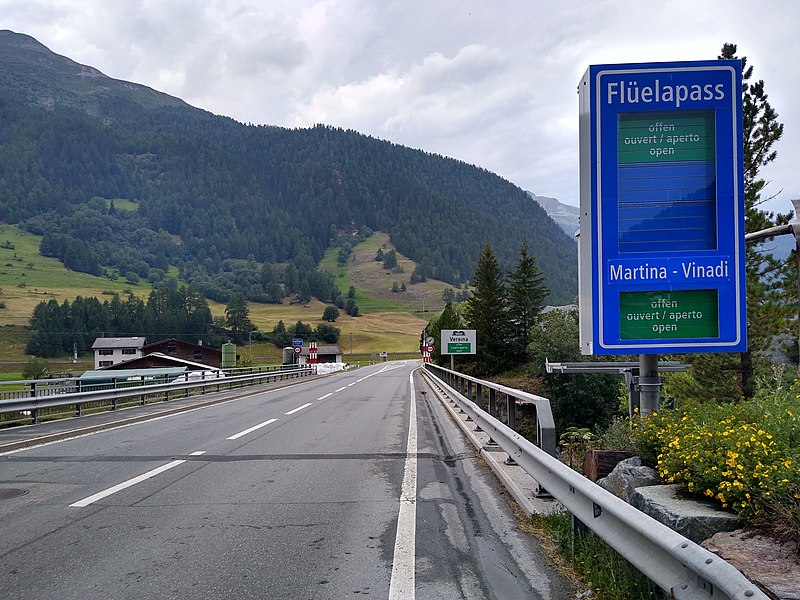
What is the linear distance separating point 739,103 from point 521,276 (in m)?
57.6

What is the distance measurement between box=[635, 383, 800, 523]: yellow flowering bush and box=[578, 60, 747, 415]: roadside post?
1.39 metres

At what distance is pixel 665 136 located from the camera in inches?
274

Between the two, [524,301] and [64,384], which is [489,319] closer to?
[524,301]

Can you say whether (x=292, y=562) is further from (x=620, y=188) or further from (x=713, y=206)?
(x=713, y=206)

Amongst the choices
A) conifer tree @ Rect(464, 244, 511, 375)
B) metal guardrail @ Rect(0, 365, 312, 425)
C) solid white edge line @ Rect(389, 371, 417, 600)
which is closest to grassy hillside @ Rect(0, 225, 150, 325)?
conifer tree @ Rect(464, 244, 511, 375)

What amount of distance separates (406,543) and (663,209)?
14.0ft

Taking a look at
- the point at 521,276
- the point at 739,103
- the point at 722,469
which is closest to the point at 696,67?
the point at 739,103

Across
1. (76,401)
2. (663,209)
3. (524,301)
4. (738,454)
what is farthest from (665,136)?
(524,301)

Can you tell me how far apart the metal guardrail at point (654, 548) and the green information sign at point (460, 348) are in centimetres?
Answer: 3661

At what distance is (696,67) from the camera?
6.92 m

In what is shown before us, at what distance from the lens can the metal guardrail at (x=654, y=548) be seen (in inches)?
99.9

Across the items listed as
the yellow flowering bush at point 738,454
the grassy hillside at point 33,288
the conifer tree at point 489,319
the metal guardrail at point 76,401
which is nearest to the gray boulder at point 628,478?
the yellow flowering bush at point 738,454

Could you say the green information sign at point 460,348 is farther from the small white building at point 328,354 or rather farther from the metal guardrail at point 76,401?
the small white building at point 328,354

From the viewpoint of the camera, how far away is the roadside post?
267 inches
